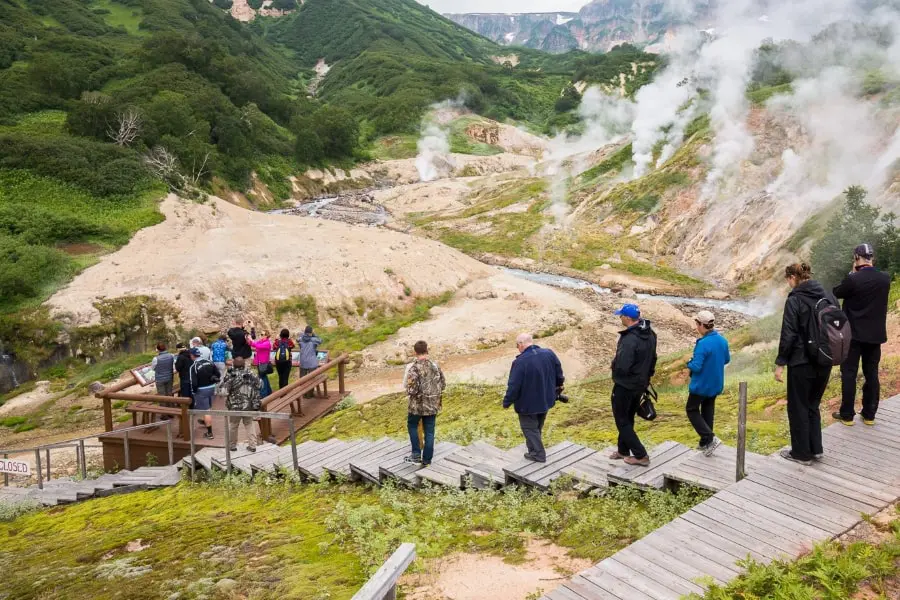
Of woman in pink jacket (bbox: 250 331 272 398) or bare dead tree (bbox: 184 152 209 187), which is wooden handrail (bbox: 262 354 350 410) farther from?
bare dead tree (bbox: 184 152 209 187)

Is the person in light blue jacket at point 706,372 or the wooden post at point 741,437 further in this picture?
the person in light blue jacket at point 706,372

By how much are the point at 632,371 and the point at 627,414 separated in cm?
55

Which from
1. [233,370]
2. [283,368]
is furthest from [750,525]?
[283,368]

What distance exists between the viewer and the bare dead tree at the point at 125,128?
3903 cm

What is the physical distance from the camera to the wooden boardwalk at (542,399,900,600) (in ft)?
15.3

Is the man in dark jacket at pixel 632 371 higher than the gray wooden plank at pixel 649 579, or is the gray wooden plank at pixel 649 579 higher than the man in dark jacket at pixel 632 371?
the man in dark jacket at pixel 632 371

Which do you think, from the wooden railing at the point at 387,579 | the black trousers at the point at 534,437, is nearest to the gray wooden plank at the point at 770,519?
the black trousers at the point at 534,437

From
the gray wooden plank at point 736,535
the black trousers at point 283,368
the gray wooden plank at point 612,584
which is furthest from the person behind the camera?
the black trousers at point 283,368

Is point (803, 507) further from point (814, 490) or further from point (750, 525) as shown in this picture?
point (750, 525)

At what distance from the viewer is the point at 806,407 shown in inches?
253

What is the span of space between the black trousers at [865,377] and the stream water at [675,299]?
2295 cm

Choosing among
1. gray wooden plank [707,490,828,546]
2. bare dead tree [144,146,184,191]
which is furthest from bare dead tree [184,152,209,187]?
gray wooden plank [707,490,828,546]

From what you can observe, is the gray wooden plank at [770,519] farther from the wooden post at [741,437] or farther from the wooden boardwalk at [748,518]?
the wooden post at [741,437]

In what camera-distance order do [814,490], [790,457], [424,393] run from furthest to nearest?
[424,393] → [790,457] → [814,490]
